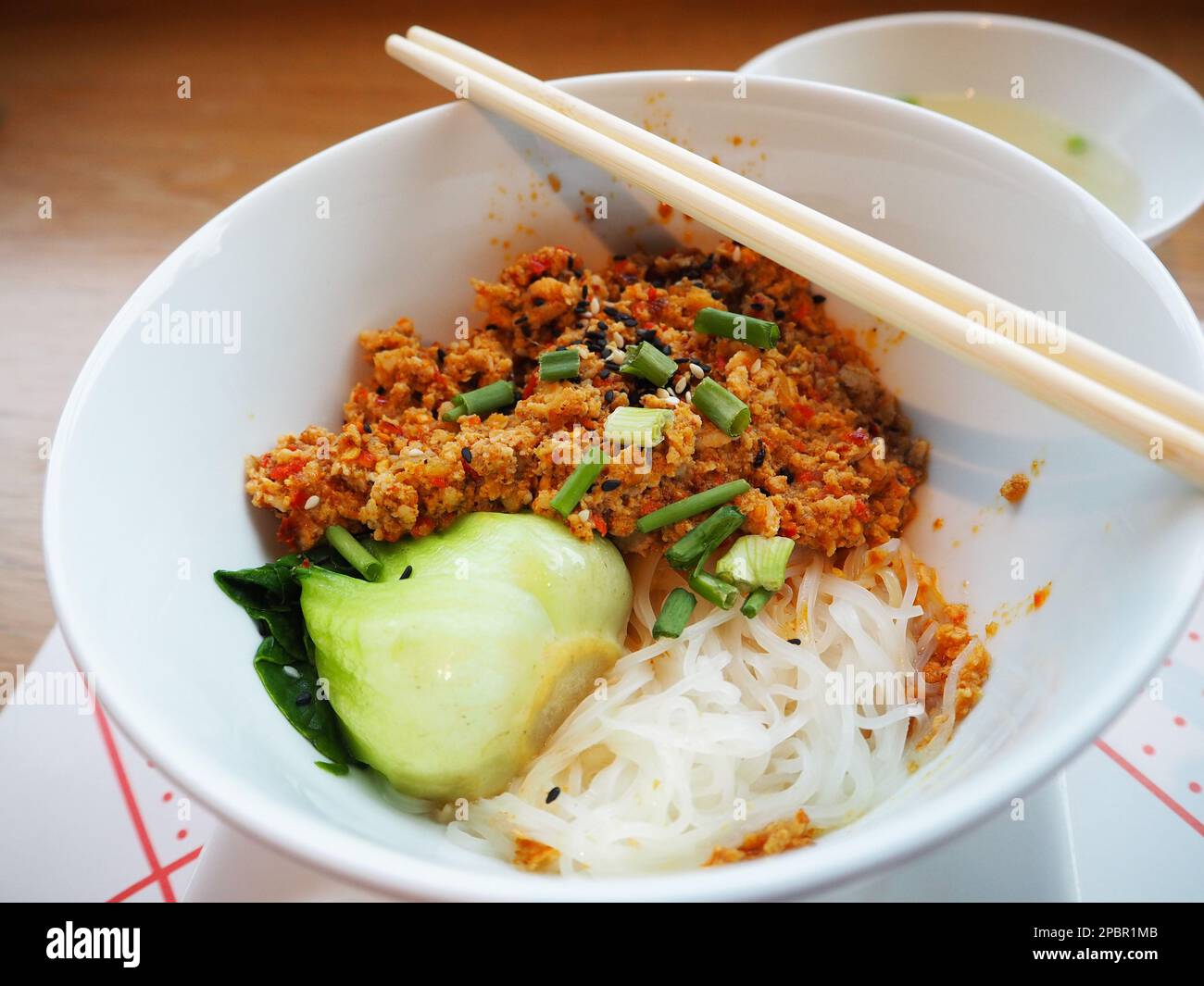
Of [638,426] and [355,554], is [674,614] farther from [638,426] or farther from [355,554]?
[355,554]

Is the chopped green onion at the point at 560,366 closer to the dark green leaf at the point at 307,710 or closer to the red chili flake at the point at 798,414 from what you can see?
the red chili flake at the point at 798,414

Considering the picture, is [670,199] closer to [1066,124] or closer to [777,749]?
[777,749]

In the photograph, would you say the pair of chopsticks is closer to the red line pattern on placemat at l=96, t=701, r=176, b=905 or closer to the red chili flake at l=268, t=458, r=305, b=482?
the red chili flake at l=268, t=458, r=305, b=482

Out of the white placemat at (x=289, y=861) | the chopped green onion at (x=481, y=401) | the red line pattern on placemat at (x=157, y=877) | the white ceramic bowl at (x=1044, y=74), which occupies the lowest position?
the red line pattern on placemat at (x=157, y=877)

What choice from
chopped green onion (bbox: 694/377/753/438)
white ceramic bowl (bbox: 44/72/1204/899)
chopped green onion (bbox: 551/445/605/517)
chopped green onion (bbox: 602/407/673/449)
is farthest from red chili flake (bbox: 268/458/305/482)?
chopped green onion (bbox: 694/377/753/438)

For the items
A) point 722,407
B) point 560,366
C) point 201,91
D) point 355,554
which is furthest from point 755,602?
point 201,91

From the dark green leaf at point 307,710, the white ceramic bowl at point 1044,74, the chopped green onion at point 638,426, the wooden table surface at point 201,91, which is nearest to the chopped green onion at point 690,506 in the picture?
the chopped green onion at point 638,426
